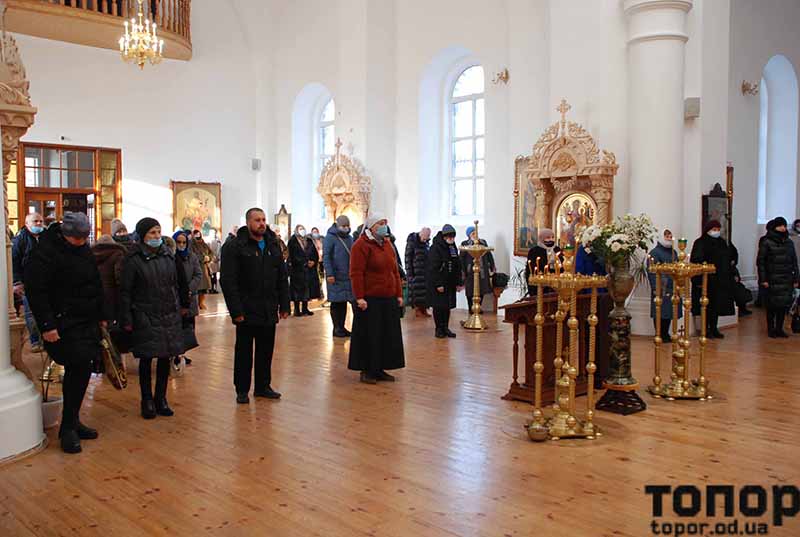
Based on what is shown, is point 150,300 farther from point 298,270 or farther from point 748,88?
point 748,88

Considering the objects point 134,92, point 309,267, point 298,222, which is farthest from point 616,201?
point 134,92

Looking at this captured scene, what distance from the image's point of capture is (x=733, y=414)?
5684 millimetres

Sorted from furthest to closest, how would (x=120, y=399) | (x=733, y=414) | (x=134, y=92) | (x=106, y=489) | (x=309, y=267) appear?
(x=134, y=92) < (x=309, y=267) < (x=120, y=399) < (x=733, y=414) < (x=106, y=489)

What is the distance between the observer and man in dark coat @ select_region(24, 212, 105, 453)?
4.62 meters

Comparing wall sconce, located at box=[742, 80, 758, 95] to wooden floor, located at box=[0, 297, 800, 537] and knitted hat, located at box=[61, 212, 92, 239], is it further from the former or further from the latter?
knitted hat, located at box=[61, 212, 92, 239]

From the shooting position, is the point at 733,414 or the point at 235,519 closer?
the point at 235,519

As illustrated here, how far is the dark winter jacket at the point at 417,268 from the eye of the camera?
11.6m

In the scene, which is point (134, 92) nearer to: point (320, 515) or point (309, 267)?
point (309, 267)

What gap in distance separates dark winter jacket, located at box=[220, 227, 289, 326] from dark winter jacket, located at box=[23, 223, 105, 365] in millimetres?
1131

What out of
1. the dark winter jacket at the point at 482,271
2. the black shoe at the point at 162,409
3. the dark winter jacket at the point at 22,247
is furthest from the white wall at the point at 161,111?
the black shoe at the point at 162,409

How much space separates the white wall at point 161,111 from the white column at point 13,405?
37.5 feet

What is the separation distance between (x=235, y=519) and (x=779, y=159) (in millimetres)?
13831

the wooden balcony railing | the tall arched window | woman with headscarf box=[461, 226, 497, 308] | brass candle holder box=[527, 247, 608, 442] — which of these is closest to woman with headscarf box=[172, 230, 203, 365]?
brass candle holder box=[527, 247, 608, 442]

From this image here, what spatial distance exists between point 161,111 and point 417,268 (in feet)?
27.0
